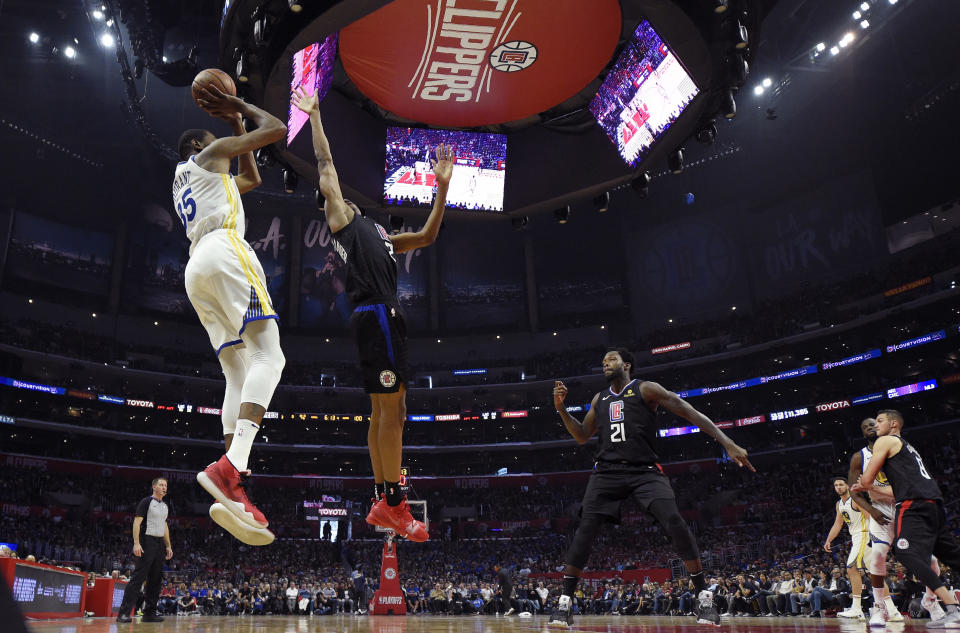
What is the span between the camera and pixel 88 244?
3525cm

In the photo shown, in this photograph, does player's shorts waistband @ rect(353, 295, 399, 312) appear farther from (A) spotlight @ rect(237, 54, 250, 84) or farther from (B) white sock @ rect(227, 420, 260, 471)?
(A) spotlight @ rect(237, 54, 250, 84)

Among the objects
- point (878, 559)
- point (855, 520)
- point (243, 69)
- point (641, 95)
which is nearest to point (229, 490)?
point (878, 559)

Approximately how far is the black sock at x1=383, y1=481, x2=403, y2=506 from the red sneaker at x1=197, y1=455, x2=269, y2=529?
40.9 inches

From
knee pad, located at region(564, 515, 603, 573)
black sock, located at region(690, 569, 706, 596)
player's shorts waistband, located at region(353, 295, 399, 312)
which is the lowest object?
black sock, located at region(690, 569, 706, 596)

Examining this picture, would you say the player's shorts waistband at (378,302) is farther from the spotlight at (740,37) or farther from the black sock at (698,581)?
the spotlight at (740,37)

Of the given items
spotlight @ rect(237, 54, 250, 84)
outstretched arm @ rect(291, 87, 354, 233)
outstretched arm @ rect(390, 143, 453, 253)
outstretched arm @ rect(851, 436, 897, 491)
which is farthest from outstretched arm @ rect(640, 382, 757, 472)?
spotlight @ rect(237, 54, 250, 84)

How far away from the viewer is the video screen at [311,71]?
9030 mm

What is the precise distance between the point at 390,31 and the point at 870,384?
30.3 m

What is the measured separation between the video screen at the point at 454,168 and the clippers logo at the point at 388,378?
675cm

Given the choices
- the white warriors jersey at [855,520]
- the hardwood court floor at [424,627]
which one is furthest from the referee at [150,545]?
the white warriors jersey at [855,520]

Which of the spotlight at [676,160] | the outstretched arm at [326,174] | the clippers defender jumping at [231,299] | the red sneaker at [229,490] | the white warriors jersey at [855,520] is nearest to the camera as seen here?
the red sneaker at [229,490]

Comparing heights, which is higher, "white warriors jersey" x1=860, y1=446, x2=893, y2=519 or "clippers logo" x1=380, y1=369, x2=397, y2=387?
"clippers logo" x1=380, y1=369, x2=397, y2=387

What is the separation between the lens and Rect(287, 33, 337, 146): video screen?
9030 millimetres

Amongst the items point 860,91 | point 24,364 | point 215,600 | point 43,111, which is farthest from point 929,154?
point 24,364
